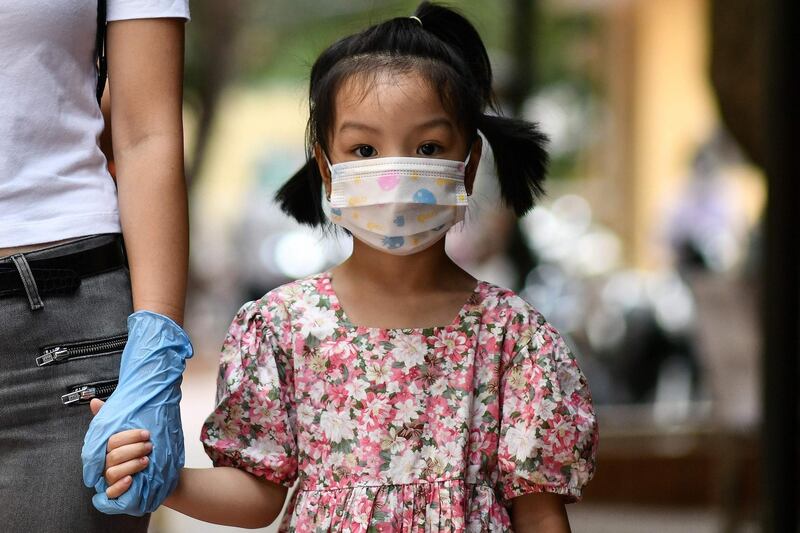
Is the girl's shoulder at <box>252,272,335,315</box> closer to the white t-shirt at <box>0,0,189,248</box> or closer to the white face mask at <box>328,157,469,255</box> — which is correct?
the white face mask at <box>328,157,469,255</box>

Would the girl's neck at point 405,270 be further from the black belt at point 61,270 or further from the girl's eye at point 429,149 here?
the black belt at point 61,270

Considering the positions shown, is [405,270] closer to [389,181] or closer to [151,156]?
[389,181]

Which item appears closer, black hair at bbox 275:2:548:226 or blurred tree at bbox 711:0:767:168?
black hair at bbox 275:2:548:226

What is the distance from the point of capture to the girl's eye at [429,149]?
6.43ft

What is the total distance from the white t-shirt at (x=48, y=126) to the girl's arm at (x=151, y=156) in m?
0.04

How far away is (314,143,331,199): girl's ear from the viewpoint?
206cm

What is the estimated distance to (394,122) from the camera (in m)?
1.94

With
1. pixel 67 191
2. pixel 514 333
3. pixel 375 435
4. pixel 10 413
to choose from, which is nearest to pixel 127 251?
pixel 67 191

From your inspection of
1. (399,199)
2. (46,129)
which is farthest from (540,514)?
(46,129)

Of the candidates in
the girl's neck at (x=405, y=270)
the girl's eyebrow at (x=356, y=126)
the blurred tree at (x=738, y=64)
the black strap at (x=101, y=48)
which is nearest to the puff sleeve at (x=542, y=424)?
the girl's neck at (x=405, y=270)

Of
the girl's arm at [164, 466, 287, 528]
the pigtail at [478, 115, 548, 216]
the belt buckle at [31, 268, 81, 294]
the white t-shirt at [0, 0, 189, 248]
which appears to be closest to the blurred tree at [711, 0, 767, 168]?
the pigtail at [478, 115, 548, 216]

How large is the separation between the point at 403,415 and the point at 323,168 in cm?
43

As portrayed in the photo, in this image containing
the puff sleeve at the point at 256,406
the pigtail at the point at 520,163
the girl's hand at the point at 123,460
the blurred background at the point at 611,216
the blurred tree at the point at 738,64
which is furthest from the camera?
the blurred background at the point at 611,216

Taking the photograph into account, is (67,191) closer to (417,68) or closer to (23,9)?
(23,9)
